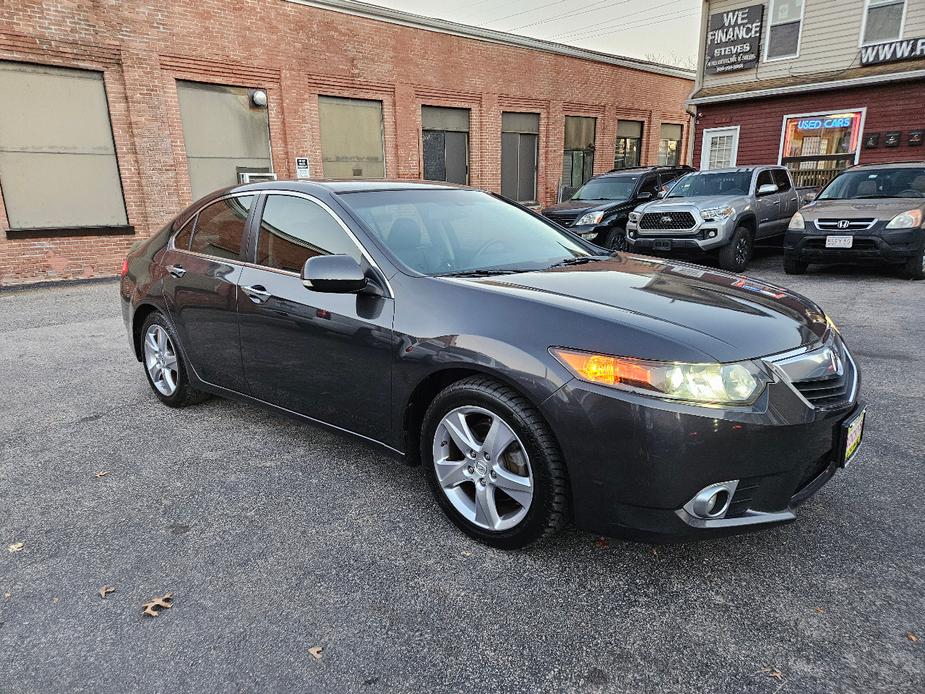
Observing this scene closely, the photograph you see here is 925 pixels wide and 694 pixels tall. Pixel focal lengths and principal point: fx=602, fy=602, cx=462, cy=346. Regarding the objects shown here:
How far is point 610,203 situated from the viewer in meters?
11.8

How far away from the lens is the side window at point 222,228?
368 cm

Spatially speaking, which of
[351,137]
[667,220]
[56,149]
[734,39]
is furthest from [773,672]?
[734,39]

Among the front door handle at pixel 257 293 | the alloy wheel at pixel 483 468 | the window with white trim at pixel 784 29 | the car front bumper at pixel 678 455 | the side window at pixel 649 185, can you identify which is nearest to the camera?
the car front bumper at pixel 678 455

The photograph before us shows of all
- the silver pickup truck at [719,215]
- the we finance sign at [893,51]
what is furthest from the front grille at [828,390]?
the we finance sign at [893,51]

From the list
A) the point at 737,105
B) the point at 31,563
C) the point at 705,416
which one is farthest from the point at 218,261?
the point at 737,105

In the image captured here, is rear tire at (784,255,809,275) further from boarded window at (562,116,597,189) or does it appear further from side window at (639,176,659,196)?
boarded window at (562,116,597,189)

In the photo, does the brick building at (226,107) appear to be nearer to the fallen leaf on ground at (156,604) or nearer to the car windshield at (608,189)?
the car windshield at (608,189)

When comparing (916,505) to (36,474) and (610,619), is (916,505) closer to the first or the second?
(610,619)

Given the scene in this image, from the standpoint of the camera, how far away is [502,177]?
59.0 ft

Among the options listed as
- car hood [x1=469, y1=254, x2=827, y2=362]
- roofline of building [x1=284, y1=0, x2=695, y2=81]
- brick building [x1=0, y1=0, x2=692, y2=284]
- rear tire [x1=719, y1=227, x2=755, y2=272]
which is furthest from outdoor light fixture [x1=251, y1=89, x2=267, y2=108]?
car hood [x1=469, y1=254, x2=827, y2=362]

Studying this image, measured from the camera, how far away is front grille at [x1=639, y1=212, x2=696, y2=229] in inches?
388

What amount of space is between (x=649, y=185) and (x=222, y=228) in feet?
35.0

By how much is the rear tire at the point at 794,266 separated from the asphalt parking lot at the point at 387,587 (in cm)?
680

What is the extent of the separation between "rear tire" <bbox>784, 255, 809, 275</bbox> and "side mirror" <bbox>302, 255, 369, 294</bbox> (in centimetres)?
909
